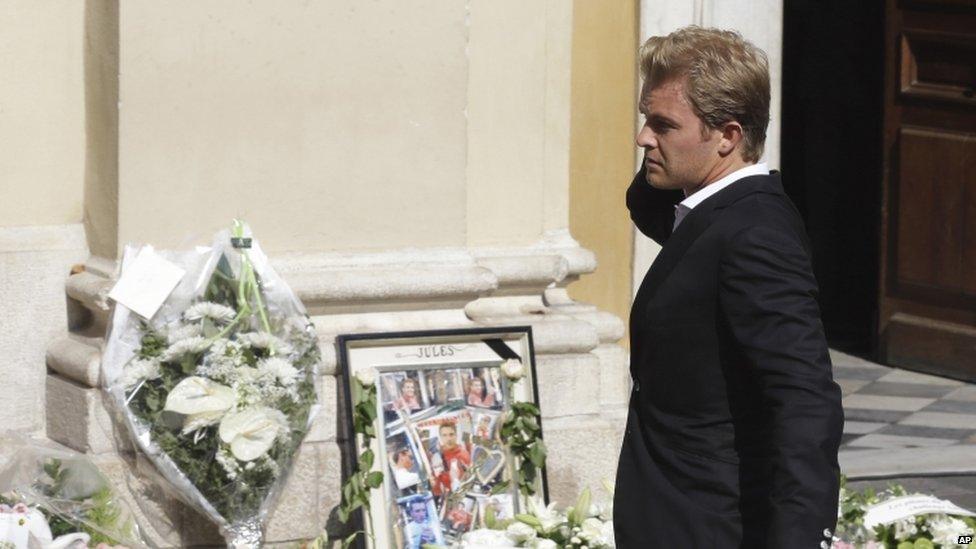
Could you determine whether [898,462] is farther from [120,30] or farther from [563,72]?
[120,30]

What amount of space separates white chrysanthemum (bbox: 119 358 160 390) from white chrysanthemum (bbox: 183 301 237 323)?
15cm

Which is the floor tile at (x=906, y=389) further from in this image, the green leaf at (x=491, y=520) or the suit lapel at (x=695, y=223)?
the suit lapel at (x=695, y=223)

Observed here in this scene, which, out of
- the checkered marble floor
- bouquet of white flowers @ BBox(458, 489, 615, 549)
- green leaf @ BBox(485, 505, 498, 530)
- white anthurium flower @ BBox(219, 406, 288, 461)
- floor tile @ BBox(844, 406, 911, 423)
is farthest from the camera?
floor tile @ BBox(844, 406, 911, 423)

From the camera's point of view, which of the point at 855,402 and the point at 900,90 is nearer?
the point at 855,402

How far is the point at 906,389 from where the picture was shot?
780cm

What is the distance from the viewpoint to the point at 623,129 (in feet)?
19.3

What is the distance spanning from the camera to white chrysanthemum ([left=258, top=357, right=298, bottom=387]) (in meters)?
4.40

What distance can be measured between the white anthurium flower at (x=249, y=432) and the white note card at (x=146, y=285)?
374mm

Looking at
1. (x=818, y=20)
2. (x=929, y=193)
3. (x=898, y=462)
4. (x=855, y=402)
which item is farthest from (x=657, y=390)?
(x=818, y=20)

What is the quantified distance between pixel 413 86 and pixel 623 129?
1086 millimetres

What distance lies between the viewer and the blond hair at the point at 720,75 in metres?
2.82

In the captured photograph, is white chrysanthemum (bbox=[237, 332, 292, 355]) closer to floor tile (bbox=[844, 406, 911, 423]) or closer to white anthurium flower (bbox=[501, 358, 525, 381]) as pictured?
white anthurium flower (bbox=[501, 358, 525, 381])

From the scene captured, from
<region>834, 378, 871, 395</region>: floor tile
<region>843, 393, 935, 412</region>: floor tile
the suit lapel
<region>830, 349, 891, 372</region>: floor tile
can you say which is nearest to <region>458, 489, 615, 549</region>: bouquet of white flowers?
the suit lapel

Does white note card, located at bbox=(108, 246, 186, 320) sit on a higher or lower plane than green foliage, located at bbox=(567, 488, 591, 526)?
higher
